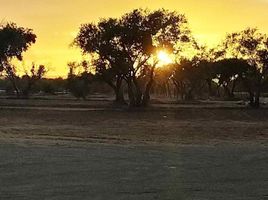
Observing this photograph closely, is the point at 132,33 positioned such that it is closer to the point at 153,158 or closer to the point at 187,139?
the point at 187,139

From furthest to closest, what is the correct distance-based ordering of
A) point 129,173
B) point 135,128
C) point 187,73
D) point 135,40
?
1. point 187,73
2. point 135,40
3. point 135,128
4. point 129,173

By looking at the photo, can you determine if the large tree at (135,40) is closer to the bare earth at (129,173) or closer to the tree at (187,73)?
the tree at (187,73)

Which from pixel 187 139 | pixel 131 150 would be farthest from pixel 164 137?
pixel 131 150

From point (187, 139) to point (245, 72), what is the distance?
54.5 m

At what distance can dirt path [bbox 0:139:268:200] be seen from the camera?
1058 cm

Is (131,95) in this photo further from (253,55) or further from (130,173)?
(130,173)

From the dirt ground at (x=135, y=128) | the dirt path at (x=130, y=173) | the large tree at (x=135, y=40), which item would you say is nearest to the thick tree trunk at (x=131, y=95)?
the large tree at (x=135, y=40)

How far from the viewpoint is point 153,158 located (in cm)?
1625

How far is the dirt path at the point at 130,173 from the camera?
34.7 ft

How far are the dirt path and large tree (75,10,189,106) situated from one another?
46.0m

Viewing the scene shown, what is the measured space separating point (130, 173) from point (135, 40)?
51.9 metres

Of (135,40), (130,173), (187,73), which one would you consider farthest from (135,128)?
(187,73)

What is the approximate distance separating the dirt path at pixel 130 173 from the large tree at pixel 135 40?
45967mm

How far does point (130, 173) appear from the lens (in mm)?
13148
